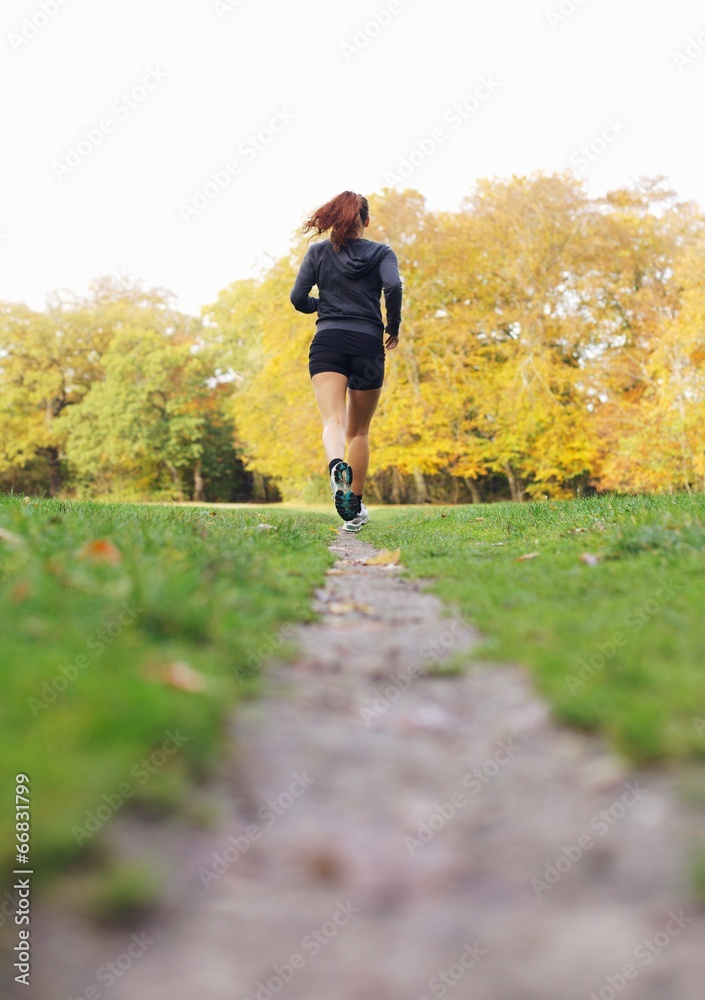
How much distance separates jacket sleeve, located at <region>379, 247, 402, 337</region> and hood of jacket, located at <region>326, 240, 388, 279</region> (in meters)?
0.08

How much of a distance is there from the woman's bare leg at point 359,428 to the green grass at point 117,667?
3.42 m

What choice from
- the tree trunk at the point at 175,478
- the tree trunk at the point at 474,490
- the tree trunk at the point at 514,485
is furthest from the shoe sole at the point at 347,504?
the tree trunk at the point at 175,478

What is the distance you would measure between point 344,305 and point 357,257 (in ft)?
1.44

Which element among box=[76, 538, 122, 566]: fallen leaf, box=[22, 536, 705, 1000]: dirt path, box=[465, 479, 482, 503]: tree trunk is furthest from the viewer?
box=[465, 479, 482, 503]: tree trunk

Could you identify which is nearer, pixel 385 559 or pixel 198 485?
pixel 385 559

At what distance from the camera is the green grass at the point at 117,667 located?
1.53 meters

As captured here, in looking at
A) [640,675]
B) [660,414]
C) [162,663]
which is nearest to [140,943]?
[162,663]

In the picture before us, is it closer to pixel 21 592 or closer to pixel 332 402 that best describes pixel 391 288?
pixel 332 402

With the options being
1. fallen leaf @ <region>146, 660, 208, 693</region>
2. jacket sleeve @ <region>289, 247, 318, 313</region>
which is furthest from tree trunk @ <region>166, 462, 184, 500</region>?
fallen leaf @ <region>146, 660, 208, 693</region>

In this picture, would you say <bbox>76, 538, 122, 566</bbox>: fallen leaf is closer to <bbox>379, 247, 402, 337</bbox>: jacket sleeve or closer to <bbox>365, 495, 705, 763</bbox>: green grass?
<bbox>365, 495, 705, 763</bbox>: green grass

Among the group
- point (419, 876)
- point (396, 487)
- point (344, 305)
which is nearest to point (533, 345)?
point (396, 487)

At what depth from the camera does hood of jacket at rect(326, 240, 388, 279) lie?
671 centimetres

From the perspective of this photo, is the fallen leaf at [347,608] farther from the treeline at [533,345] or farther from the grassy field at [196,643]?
the treeline at [533,345]

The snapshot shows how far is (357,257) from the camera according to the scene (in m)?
6.72
